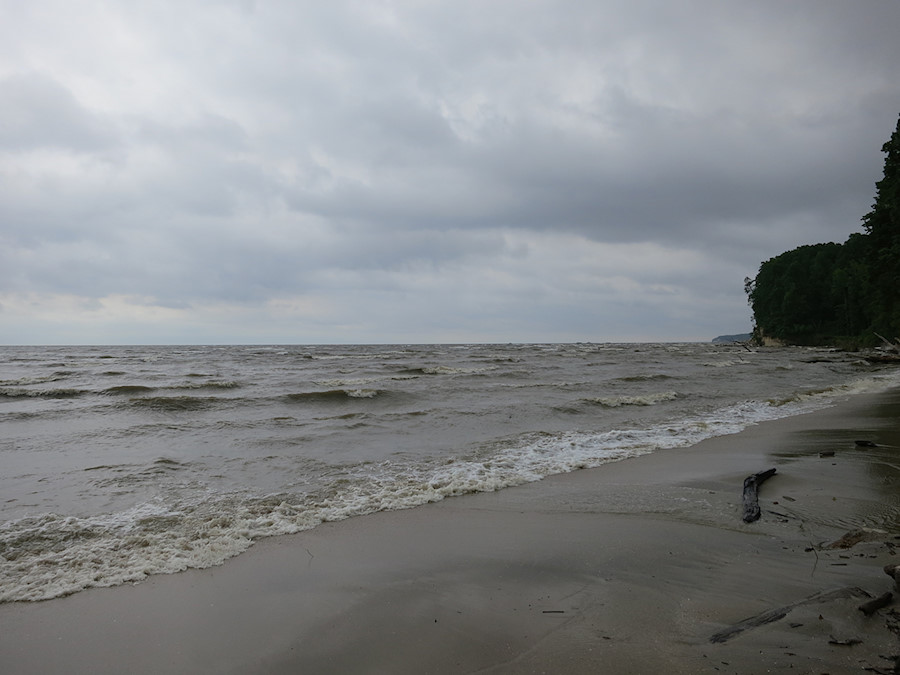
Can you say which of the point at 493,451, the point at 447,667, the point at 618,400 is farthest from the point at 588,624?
the point at 618,400

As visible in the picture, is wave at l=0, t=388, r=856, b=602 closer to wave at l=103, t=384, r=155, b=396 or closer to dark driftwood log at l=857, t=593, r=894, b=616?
dark driftwood log at l=857, t=593, r=894, b=616

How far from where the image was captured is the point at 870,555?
3.95 m

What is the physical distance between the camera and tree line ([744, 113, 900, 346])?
35.6 meters

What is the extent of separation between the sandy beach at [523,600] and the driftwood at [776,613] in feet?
0.05

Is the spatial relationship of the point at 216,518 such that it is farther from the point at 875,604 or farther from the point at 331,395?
the point at 331,395

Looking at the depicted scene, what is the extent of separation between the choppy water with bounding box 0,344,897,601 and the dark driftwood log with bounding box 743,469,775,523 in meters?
2.43

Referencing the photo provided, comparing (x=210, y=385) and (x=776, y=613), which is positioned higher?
(x=776, y=613)

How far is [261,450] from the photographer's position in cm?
945

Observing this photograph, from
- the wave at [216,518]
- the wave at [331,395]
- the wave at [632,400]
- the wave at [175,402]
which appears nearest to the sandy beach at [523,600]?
the wave at [216,518]

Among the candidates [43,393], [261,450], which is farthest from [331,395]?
[43,393]

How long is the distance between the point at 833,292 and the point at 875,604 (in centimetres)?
8595

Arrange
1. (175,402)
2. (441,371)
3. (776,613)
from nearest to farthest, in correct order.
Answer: (776,613) < (175,402) < (441,371)

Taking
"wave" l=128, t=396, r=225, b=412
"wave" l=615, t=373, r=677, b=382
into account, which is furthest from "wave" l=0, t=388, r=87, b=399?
"wave" l=615, t=373, r=677, b=382

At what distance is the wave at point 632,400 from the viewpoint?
1584 cm
